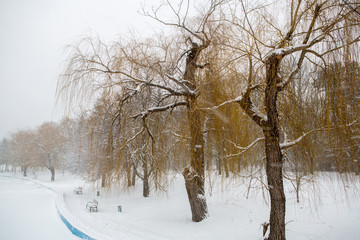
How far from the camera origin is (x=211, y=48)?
3896mm

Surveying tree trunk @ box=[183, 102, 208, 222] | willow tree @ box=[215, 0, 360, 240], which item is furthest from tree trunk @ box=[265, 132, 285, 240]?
tree trunk @ box=[183, 102, 208, 222]

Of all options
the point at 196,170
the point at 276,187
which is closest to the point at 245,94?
the point at 276,187

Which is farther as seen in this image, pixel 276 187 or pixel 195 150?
pixel 195 150

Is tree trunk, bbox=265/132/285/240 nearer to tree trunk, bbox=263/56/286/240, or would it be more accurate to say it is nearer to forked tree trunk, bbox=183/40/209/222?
tree trunk, bbox=263/56/286/240

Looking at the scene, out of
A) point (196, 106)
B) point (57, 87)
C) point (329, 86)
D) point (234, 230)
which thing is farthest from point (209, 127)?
point (57, 87)

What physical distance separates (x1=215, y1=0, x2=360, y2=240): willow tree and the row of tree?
15 millimetres

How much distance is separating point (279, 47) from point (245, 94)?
0.77 m

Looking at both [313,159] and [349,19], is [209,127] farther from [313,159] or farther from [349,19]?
[349,19]

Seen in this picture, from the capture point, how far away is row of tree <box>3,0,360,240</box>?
269 centimetres

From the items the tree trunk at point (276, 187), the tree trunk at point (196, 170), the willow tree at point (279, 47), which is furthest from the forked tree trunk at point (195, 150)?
the tree trunk at point (276, 187)

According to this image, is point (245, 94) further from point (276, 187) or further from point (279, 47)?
point (276, 187)

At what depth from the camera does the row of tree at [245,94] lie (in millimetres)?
2689

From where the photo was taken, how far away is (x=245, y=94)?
3.23 meters

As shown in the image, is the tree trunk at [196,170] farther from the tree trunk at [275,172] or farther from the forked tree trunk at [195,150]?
the tree trunk at [275,172]
